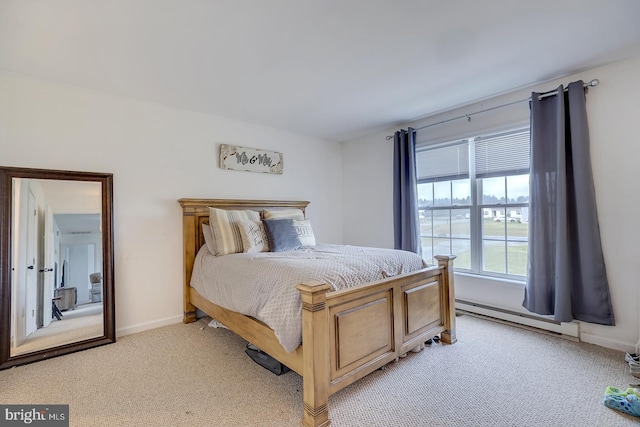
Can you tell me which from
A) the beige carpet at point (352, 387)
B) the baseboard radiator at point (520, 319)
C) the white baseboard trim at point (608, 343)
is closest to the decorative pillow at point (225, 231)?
the beige carpet at point (352, 387)

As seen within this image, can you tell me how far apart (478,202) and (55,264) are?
4054 millimetres

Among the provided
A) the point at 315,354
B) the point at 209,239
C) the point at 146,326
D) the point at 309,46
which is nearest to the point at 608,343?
the point at 315,354

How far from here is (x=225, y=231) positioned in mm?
2805

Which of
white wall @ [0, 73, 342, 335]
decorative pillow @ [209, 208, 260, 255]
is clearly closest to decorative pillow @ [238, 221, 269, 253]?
decorative pillow @ [209, 208, 260, 255]

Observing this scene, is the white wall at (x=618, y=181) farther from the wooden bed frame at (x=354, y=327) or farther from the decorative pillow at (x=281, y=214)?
the decorative pillow at (x=281, y=214)

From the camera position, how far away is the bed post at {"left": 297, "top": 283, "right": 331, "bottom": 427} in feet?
4.89

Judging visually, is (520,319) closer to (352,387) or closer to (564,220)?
(564,220)

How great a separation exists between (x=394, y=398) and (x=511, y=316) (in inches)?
71.6

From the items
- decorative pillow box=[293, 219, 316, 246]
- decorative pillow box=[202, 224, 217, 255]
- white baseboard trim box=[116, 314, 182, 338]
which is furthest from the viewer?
decorative pillow box=[293, 219, 316, 246]

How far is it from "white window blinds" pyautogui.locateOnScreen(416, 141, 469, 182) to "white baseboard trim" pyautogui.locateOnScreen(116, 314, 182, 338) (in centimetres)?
328

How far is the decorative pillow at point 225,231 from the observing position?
2.75 metres

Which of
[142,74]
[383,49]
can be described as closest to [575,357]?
[383,49]

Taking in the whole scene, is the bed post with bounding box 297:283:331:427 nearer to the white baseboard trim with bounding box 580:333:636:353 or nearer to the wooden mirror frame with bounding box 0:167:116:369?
the wooden mirror frame with bounding box 0:167:116:369

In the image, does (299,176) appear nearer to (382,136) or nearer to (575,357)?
(382,136)
